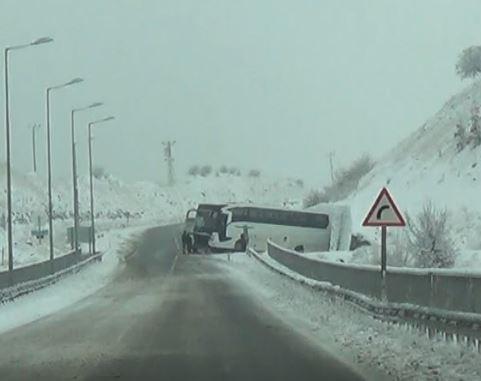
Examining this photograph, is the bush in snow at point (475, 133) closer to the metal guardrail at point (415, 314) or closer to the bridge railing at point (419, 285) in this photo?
the metal guardrail at point (415, 314)

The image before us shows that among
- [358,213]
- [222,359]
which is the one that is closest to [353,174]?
[358,213]

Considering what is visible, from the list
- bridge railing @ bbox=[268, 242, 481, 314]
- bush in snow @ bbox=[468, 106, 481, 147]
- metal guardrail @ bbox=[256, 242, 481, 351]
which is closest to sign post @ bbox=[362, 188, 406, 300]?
bridge railing @ bbox=[268, 242, 481, 314]

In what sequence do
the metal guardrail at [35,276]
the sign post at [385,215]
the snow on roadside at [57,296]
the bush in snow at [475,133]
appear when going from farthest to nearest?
the bush in snow at [475,133]
the metal guardrail at [35,276]
the snow on roadside at [57,296]
the sign post at [385,215]

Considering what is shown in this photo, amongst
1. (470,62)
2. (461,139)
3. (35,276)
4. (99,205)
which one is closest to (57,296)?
(35,276)

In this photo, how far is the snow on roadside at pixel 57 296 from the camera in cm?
2748

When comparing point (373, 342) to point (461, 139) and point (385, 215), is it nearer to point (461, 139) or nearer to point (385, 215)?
point (385, 215)

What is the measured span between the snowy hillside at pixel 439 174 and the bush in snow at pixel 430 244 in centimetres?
846

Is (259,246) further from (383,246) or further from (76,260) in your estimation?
(383,246)

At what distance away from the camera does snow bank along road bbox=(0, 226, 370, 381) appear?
1412 cm

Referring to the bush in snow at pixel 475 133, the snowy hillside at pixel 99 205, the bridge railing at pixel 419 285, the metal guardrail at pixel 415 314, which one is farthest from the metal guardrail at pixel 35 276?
the bush in snow at pixel 475 133

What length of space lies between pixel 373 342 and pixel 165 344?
12.2 feet

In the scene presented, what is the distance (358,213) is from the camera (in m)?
82.6

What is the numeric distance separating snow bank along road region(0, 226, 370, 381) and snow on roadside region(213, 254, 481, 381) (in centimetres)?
51

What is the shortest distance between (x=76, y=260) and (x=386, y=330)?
35.6m
